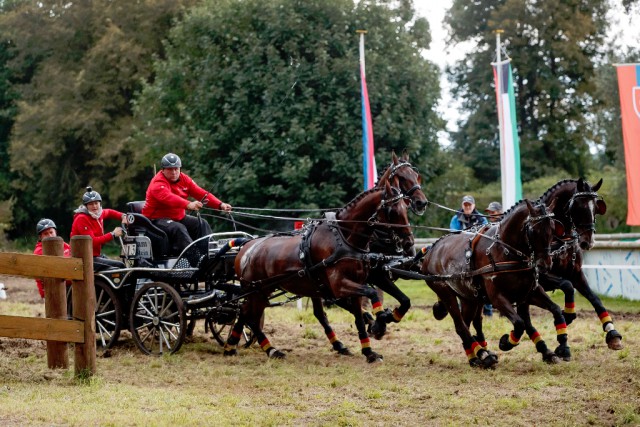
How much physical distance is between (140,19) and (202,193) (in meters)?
27.2

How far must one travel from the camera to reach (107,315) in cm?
1392

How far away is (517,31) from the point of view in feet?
135

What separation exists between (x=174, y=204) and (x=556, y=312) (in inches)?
200

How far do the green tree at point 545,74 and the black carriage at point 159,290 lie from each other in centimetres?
2898

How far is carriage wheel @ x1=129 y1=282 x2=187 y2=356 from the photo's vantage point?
43.7 ft

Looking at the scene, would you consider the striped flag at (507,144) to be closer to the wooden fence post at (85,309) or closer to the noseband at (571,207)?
the noseband at (571,207)

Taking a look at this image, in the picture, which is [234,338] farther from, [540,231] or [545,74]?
[545,74]

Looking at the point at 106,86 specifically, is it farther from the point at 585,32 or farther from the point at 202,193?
the point at 202,193

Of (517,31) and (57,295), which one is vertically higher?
(517,31)

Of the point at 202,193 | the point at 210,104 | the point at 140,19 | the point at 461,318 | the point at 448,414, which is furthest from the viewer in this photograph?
the point at 140,19

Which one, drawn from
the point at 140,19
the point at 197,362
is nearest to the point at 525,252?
the point at 197,362

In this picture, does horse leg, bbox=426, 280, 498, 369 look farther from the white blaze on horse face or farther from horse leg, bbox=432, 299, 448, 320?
the white blaze on horse face

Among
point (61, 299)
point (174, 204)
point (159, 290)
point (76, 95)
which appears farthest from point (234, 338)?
point (76, 95)

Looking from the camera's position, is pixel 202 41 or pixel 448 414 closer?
pixel 448 414
